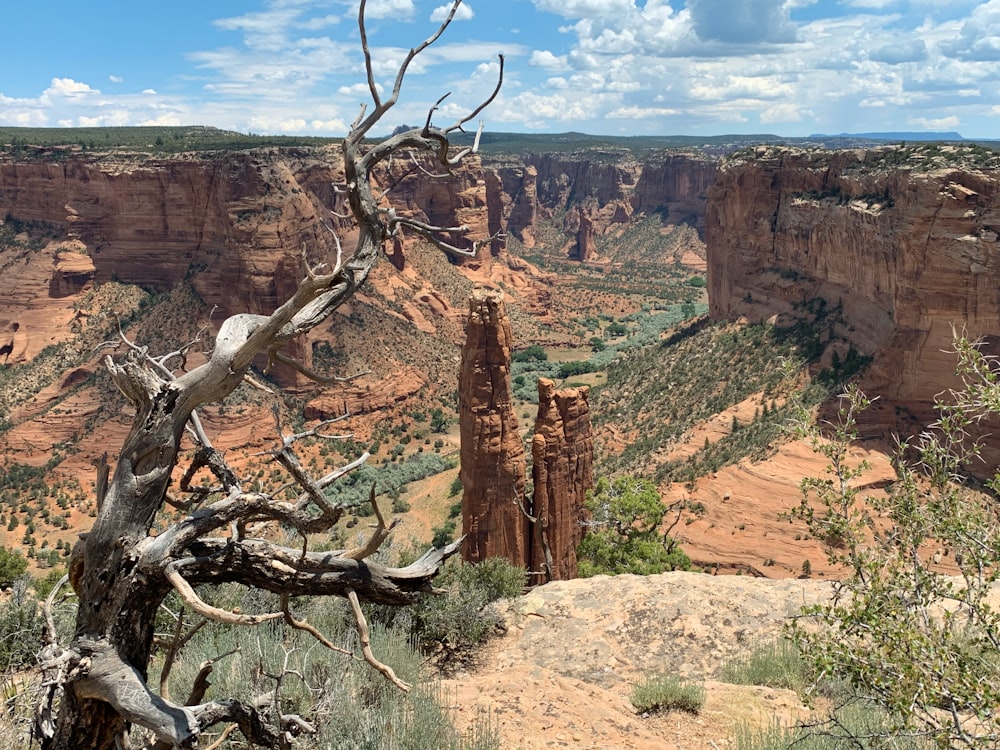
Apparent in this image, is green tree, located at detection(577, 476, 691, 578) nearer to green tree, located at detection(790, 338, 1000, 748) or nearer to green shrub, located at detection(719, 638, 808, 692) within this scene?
green shrub, located at detection(719, 638, 808, 692)

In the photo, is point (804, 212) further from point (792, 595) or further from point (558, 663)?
point (558, 663)

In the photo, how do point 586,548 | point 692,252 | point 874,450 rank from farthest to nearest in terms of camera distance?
1. point 692,252
2. point 874,450
3. point 586,548

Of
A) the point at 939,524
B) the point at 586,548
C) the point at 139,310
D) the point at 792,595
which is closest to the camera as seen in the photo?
the point at 939,524

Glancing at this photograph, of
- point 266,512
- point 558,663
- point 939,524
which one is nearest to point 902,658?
point 939,524

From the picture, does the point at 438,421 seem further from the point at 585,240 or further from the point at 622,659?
the point at 585,240

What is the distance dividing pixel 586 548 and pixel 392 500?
18.2m

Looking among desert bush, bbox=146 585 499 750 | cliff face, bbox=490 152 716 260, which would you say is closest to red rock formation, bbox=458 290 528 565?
desert bush, bbox=146 585 499 750

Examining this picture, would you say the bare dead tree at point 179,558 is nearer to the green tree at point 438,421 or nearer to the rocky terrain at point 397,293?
the rocky terrain at point 397,293

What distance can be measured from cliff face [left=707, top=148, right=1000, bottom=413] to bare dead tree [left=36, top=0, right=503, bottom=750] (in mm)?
18232

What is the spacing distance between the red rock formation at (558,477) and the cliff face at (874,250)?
10.4 meters

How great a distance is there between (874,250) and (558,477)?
2394 cm

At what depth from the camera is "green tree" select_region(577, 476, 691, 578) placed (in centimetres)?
2291

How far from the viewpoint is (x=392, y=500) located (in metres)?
39.8

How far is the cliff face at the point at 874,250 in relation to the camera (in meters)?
30.0
